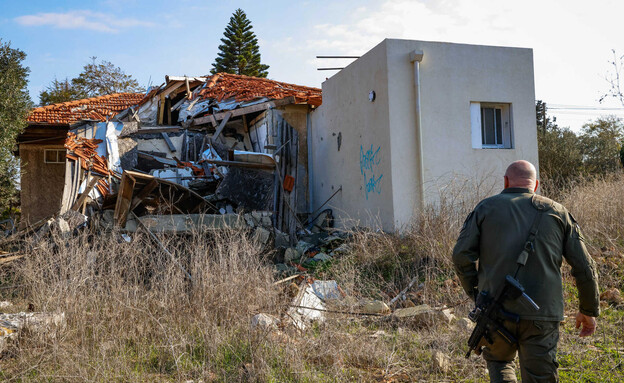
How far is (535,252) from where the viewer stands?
3.10 meters

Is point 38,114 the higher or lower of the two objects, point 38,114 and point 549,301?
the higher

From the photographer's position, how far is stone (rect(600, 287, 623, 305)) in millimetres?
6057

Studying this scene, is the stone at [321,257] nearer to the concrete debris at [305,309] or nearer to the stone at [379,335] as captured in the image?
the concrete debris at [305,309]

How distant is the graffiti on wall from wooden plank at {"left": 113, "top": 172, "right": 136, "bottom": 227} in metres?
4.62

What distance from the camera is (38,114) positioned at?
13.9m

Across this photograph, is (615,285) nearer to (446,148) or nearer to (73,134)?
(446,148)

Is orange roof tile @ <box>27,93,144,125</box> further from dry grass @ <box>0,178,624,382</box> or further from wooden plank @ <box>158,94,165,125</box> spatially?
dry grass @ <box>0,178,624,382</box>

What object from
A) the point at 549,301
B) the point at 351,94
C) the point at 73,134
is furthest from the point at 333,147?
the point at 549,301

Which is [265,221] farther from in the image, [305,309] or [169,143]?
[169,143]

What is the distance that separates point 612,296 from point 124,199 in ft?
25.2

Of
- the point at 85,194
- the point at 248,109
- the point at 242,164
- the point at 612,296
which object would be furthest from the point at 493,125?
the point at 85,194

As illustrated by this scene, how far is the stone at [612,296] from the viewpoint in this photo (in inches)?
238

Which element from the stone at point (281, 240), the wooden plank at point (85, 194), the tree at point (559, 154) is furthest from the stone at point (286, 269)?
the tree at point (559, 154)

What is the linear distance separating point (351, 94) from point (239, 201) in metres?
3.49
